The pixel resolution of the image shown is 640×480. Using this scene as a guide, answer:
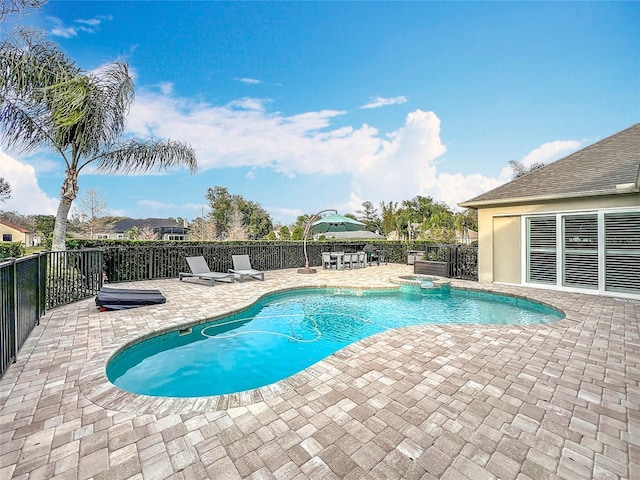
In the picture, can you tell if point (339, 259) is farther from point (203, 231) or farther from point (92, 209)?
point (92, 209)

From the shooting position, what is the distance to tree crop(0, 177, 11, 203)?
26562 millimetres

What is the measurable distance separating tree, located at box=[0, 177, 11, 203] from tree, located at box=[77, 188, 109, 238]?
31.6 feet

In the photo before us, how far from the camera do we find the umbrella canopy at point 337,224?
1443 centimetres

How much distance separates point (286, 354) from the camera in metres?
4.75

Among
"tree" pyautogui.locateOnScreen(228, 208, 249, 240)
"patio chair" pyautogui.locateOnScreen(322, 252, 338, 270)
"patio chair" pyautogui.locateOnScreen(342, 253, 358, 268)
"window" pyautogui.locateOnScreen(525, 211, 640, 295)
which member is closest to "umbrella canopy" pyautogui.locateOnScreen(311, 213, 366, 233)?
"patio chair" pyautogui.locateOnScreen(342, 253, 358, 268)

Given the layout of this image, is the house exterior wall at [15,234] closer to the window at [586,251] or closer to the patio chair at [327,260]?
the patio chair at [327,260]

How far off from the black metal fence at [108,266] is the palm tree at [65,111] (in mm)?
1470

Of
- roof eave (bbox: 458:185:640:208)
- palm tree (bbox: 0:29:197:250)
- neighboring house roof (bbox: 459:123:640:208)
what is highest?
palm tree (bbox: 0:29:197:250)

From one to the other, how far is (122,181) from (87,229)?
5.30 m

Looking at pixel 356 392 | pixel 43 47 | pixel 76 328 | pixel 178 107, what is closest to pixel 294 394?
pixel 356 392

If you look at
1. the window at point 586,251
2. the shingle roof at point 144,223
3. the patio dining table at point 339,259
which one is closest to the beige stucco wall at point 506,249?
the window at point 586,251

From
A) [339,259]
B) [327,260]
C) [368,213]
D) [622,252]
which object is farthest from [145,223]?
[622,252]

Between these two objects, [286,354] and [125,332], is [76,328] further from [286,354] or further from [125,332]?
[286,354]

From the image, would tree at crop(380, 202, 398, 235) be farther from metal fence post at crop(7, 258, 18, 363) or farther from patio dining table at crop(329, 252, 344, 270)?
metal fence post at crop(7, 258, 18, 363)
